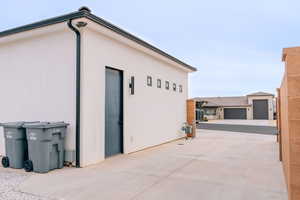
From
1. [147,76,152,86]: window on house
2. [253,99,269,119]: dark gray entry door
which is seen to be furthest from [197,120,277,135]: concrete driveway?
[253,99,269,119]: dark gray entry door

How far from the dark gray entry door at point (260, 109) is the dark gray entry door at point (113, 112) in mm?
31626

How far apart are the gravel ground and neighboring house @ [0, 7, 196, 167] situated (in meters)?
1.06

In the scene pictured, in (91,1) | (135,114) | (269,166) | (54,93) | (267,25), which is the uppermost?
(91,1)

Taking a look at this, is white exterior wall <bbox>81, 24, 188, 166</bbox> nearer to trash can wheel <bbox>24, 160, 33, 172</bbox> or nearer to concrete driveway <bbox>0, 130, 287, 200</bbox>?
concrete driveway <bbox>0, 130, 287, 200</bbox>

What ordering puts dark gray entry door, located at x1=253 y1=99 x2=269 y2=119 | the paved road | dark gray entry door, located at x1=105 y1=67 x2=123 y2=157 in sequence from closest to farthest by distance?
dark gray entry door, located at x1=105 y1=67 x2=123 y2=157
the paved road
dark gray entry door, located at x1=253 y1=99 x2=269 y2=119

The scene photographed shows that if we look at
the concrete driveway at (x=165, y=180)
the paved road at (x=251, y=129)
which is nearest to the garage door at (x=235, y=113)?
the paved road at (x=251, y=129)

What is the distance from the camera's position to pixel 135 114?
7.13 metres

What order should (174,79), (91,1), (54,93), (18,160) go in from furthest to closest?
(174,79) → (91,1) → (54,93) → (18,160)

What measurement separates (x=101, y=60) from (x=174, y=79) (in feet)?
17.1

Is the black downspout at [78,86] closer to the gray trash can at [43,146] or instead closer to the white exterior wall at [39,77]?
the white exterior wall at [39,77]

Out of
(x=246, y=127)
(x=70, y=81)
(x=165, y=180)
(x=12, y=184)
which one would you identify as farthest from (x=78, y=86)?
(x=246, y=127)

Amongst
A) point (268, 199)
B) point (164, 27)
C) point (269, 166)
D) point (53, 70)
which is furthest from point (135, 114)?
point (164, 27)

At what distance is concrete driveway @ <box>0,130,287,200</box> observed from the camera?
3.35 metres

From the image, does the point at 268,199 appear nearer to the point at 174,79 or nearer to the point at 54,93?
the point at 54,93
